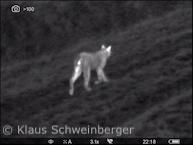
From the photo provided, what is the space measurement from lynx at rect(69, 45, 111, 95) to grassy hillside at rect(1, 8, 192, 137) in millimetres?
206

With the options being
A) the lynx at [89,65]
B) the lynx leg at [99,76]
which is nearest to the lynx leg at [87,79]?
the lynx at [89,65]

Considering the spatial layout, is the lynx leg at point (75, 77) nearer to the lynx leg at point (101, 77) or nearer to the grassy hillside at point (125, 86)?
the grassy hillside at point (125, 86)

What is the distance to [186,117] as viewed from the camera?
516 inches

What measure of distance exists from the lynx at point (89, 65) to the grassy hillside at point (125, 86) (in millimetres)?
206

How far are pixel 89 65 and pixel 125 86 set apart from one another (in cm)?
127

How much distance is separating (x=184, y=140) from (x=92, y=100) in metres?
3.30

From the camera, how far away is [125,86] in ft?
50.0

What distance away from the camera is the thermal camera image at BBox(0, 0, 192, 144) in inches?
530

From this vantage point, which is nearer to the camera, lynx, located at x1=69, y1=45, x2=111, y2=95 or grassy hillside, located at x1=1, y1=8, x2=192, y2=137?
grassy hillside, located at x1=1, y1=8, x2=192, y2=137

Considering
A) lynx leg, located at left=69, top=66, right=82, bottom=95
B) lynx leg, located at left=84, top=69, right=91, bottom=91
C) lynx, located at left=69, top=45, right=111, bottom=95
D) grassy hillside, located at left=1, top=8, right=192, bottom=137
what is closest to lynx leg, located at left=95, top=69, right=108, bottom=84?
lynx, located at left=69, top=45, right=111, bottom=95

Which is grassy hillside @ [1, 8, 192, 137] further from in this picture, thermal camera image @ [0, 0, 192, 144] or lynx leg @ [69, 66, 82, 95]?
lynx leg @ [69, 66, 82, 95]

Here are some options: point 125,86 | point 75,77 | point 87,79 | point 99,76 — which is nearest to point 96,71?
point 99,76

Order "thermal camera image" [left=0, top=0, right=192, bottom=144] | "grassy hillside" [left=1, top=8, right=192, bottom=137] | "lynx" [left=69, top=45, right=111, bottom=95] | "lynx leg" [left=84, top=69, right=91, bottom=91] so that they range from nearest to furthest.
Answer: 1. "thermal camera image" [left=0, top=0, right=192, bottom=144]
2. "grassy hillside" [left=1, top=8, right=192, bottom=137]
3. "lynx leg" [left=84, top=69, right=91, bottom=91]
4. "lynx" [left=69, top=45, right=111, bottom=95]

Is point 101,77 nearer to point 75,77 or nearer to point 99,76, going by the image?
point 99,76
